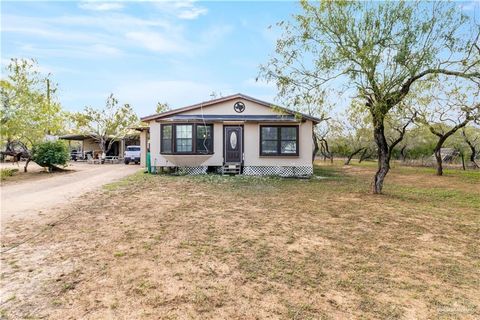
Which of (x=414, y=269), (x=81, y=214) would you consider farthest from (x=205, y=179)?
(x=414, y=269)

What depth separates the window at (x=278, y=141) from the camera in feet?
53.1

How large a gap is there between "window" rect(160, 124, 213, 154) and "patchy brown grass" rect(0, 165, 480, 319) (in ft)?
26.2

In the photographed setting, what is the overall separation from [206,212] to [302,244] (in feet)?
9.73

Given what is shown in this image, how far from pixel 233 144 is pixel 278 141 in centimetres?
236

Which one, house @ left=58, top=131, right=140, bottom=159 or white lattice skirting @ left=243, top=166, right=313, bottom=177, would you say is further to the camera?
house @ left=58, top=131, right=140, bottom=159

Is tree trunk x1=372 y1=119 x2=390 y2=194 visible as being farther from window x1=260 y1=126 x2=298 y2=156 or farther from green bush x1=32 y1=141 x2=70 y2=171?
green bush x1=32 y1=141 x2=70 y2=171

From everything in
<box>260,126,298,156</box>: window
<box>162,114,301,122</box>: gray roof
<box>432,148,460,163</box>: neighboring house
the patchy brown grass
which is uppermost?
<box>162,114,301,122</box>: gray roof

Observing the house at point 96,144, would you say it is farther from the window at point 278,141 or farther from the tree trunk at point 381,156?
the tree trunk at point 381,156

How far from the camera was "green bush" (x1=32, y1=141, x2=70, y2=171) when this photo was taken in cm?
1692

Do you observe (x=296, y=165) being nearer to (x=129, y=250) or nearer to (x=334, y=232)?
(x=334, y=232)

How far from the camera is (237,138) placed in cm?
1625

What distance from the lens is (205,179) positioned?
1432 cm

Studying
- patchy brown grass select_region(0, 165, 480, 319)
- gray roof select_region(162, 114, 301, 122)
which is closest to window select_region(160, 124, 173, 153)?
gray roof select_region(162, 114, 301, 122)

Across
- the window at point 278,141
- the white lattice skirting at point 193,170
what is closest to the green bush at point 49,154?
the white lattice skirting at point 193,170
